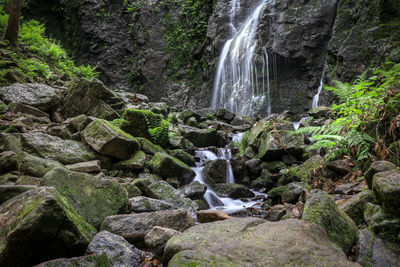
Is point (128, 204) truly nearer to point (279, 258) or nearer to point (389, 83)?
point (279, 258)

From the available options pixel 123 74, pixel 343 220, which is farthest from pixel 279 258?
pixel 123 74

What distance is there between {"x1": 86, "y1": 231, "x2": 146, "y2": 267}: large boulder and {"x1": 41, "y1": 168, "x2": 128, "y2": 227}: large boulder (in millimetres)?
601

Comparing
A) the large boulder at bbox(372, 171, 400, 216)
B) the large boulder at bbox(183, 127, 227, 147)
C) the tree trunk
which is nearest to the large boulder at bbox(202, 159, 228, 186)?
the large boulder at bbox(183, 127, 227, 147)

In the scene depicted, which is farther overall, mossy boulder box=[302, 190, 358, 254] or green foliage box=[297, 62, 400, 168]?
green foliage box=[297, 62, 400, 168]

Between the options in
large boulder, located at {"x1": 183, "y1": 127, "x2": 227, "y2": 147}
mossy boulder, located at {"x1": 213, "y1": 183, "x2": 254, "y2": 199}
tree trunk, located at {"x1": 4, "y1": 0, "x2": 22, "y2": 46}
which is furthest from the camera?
large boulder, located at {"x1": 183, "y1": 127, "x2": 227, "y2": 147}

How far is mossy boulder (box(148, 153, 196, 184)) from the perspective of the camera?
551 centimetres

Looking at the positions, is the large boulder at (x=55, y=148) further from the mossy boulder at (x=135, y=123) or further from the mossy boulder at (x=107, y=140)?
the mossy boulder at (x=135, y=123)

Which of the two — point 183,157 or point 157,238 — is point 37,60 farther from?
point 157,238

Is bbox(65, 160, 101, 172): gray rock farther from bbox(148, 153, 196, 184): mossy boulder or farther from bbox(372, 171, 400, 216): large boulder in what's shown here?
bbox(372, 171, 400, 216): large boulder

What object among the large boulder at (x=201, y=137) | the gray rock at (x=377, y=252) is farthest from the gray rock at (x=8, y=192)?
the large boulder at (x=201, y=137)

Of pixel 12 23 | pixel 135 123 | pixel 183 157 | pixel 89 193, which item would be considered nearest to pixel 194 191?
pixel 183 157

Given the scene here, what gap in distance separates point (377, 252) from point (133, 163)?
175 inches

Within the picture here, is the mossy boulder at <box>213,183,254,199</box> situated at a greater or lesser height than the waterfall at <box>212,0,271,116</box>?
lesser

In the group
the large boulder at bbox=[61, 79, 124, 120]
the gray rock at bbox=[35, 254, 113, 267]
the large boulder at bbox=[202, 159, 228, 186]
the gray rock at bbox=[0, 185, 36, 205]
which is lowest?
the large boulder at bbox=[202, 159, 228, 186]
